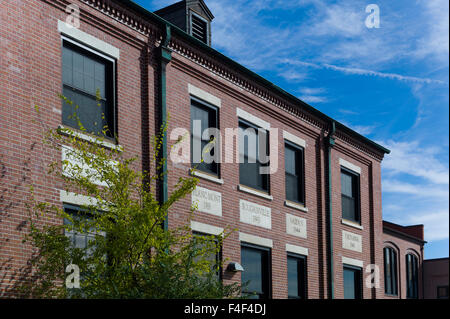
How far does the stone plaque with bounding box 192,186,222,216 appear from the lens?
16.1 m

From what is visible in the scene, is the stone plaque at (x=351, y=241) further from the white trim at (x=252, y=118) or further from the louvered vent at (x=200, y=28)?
the louvered vent at (x=200, y=28)

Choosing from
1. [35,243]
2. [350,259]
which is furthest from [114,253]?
[350,259]

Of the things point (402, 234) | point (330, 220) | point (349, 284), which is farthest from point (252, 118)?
point (402, 234)

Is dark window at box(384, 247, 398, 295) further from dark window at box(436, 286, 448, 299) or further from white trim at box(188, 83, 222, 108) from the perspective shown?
white trim at box(188, 83, 222, 108)

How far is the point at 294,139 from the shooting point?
20734mm

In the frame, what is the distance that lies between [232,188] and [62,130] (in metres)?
6.44

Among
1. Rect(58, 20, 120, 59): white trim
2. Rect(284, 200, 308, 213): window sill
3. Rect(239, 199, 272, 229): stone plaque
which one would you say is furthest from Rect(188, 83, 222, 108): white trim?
Rect(284, 200, 308, 213): window sill

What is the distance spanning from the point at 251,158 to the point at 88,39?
672 centimetres

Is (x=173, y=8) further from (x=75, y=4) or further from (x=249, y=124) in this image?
(x=75, y=4)

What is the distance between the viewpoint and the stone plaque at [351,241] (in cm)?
2276

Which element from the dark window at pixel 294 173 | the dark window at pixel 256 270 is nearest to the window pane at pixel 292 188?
the dark window at pixel 294 173

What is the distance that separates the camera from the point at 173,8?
18.8 m

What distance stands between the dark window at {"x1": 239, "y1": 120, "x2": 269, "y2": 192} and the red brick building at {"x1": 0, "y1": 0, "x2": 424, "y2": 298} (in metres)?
0.06

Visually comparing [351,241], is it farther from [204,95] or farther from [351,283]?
[204,95]
